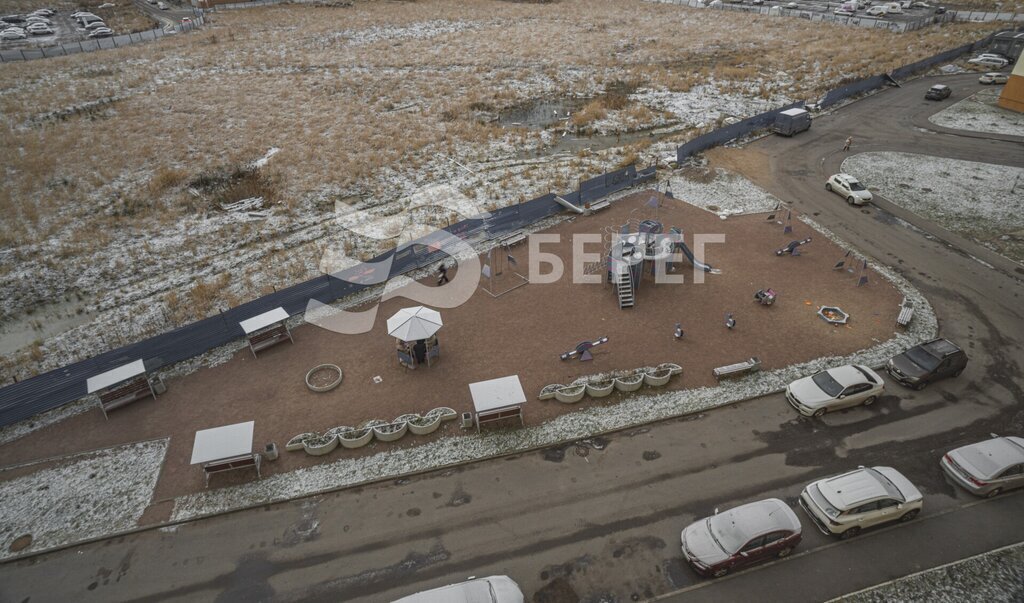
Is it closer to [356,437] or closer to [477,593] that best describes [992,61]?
[356,437]

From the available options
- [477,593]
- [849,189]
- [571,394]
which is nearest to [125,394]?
[477,593]

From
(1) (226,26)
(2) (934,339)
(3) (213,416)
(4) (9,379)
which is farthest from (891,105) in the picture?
(1) (226,26)

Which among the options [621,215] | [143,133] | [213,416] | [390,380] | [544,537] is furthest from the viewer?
[143,133]

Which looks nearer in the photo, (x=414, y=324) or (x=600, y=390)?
(x=600, y=390)

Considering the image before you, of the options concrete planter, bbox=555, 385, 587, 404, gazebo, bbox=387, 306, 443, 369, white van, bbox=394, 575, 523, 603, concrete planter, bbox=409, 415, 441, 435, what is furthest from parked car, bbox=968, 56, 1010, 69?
white van, bbox=394, 575, 523, 603

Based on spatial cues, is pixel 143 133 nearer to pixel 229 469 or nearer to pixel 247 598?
pixel 229 469

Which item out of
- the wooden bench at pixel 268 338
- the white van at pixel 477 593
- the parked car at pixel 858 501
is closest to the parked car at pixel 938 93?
the parked car at pixel 858 501

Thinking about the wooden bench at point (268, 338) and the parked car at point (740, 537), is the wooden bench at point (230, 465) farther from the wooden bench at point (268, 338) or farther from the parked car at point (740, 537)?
the parked car at point (740, 537)
